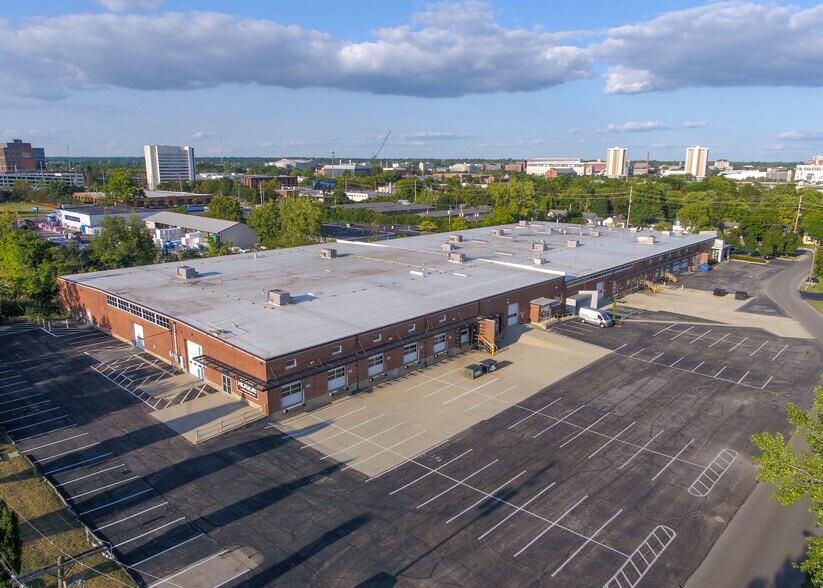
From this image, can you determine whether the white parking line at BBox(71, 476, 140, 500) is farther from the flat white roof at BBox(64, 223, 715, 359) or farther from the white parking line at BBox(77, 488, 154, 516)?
the flat white roof at BBox(64, 223, 715, 359)

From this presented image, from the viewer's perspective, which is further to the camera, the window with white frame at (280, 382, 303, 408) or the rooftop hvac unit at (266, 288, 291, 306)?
the rooftop hvac unit at (266, 288, 291, 306)

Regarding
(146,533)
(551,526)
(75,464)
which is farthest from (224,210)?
(551,526)

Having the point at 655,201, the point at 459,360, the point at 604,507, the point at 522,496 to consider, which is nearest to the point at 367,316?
the point at 459,360

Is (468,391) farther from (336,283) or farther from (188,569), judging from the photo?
(188,569)

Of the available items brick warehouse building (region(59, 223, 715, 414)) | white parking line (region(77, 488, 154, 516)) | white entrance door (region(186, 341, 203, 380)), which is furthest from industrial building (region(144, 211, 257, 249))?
white parking line (region(77, 488, 154, 516))

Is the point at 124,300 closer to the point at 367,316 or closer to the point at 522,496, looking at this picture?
the point at 367,316

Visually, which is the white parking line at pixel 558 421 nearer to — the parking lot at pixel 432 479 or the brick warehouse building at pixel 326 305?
the parking lot at pixel 432 479
